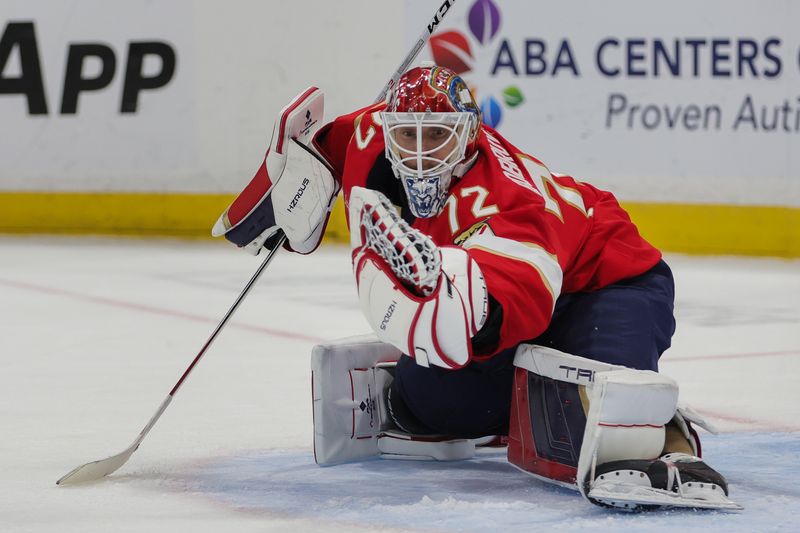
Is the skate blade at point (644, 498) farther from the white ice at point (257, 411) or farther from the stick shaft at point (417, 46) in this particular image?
the stick shaft at point (417, 46)

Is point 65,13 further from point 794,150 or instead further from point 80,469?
point 80,469

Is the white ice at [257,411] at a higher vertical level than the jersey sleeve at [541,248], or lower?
lower

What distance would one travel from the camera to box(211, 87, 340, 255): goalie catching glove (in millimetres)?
2816

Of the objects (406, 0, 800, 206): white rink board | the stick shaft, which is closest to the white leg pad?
the stick shaft

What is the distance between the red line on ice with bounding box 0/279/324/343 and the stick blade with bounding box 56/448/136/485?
159 cm

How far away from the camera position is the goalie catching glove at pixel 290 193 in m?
2.82

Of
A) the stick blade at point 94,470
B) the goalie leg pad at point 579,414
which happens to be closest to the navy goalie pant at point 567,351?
the goalie leg pad at point 579,414

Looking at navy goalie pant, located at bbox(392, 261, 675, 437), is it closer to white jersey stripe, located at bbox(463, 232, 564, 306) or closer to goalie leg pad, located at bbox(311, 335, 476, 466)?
goalie leg pad, located at bbox(311, 335, 476, 466)

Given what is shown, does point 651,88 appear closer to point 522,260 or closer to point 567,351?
point 567,351

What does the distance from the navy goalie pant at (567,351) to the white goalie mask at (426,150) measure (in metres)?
0.33

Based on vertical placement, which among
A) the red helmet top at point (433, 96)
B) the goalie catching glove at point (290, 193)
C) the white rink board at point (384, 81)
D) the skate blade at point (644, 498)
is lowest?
the skate blade at point (644, 498)

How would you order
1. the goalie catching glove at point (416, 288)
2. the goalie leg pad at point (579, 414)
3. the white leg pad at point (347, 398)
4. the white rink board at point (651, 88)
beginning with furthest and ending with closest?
the white rink board at point (651, 88) → the white leg pad at point (347, 398) → the goalie leg pad at point (579, 414) → the goalie catching glove at point (416, 288)

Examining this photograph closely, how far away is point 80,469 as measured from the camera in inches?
98.5

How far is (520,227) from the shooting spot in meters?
2.28
